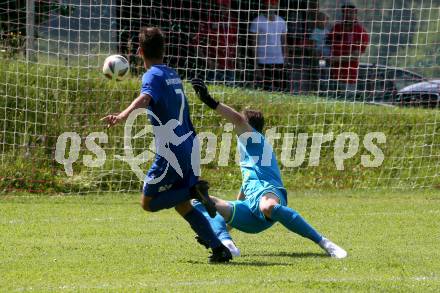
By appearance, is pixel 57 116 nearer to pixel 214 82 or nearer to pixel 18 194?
pixel 18 194

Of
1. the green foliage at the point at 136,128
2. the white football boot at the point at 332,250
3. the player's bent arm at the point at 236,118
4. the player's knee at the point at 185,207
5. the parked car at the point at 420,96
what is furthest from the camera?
the parked car at the point at 420,96

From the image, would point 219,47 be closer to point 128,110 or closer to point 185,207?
point 185,207

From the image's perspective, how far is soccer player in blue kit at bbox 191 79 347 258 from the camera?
8023mm

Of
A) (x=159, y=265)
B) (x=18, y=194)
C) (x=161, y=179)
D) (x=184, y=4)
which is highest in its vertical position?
(x=184, y=4)

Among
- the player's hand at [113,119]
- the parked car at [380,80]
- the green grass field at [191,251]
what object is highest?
the player's hand at [113,119]

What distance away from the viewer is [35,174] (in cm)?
1409

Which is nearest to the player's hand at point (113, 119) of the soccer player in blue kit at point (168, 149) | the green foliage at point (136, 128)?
the soccer player in blue kit at point (168, 149)

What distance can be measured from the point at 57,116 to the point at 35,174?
3.42ft

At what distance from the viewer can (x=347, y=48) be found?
15.8m

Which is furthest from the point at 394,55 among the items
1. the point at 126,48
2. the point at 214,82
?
the point at 126,48

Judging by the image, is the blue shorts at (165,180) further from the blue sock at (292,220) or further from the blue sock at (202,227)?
the blue sock at (292,220)

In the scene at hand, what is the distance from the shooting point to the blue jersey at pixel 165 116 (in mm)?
7504

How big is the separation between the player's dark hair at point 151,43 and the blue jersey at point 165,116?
0.12 m

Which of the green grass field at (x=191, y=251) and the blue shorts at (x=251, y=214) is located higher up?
the blue shorts at (x=251, y=214)
